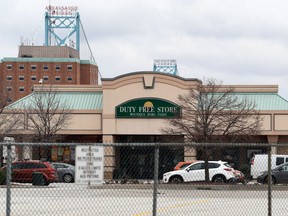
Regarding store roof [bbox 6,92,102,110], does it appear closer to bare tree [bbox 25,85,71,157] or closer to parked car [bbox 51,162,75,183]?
bare tree [bbox 25,85,71,157]

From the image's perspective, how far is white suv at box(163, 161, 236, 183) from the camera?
3328 centimetres

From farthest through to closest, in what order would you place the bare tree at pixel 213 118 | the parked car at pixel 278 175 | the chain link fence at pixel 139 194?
the bare tree at pixel 213 118
the parked car at pixel 278 175
the chain link fence at pixel 139 194

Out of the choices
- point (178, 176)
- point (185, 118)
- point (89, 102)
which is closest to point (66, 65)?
point (89, 102)

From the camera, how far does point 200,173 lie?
34125mm

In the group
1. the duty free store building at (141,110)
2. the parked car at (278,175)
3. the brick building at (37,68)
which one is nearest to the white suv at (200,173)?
the parked car at (278,175)

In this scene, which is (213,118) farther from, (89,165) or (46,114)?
(89,165)

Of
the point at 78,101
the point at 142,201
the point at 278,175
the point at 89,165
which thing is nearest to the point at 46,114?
the point at 78,101

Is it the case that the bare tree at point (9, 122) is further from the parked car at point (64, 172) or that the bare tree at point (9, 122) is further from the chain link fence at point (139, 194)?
the chain link fence at point (139, 194)

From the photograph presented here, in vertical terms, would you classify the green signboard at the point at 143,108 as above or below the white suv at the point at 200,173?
above

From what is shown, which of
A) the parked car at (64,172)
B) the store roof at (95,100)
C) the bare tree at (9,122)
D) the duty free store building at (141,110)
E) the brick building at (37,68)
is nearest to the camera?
the parked car at (64,172)

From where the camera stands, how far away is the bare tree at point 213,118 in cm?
4944

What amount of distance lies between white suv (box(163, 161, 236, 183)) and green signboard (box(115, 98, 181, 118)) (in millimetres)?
20576

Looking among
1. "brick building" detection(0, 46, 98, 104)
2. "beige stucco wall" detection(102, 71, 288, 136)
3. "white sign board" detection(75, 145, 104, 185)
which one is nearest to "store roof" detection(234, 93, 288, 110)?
"beige stucco wall" detection(102, 71, 288, 136)

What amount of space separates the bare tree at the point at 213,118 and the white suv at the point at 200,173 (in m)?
12.1
